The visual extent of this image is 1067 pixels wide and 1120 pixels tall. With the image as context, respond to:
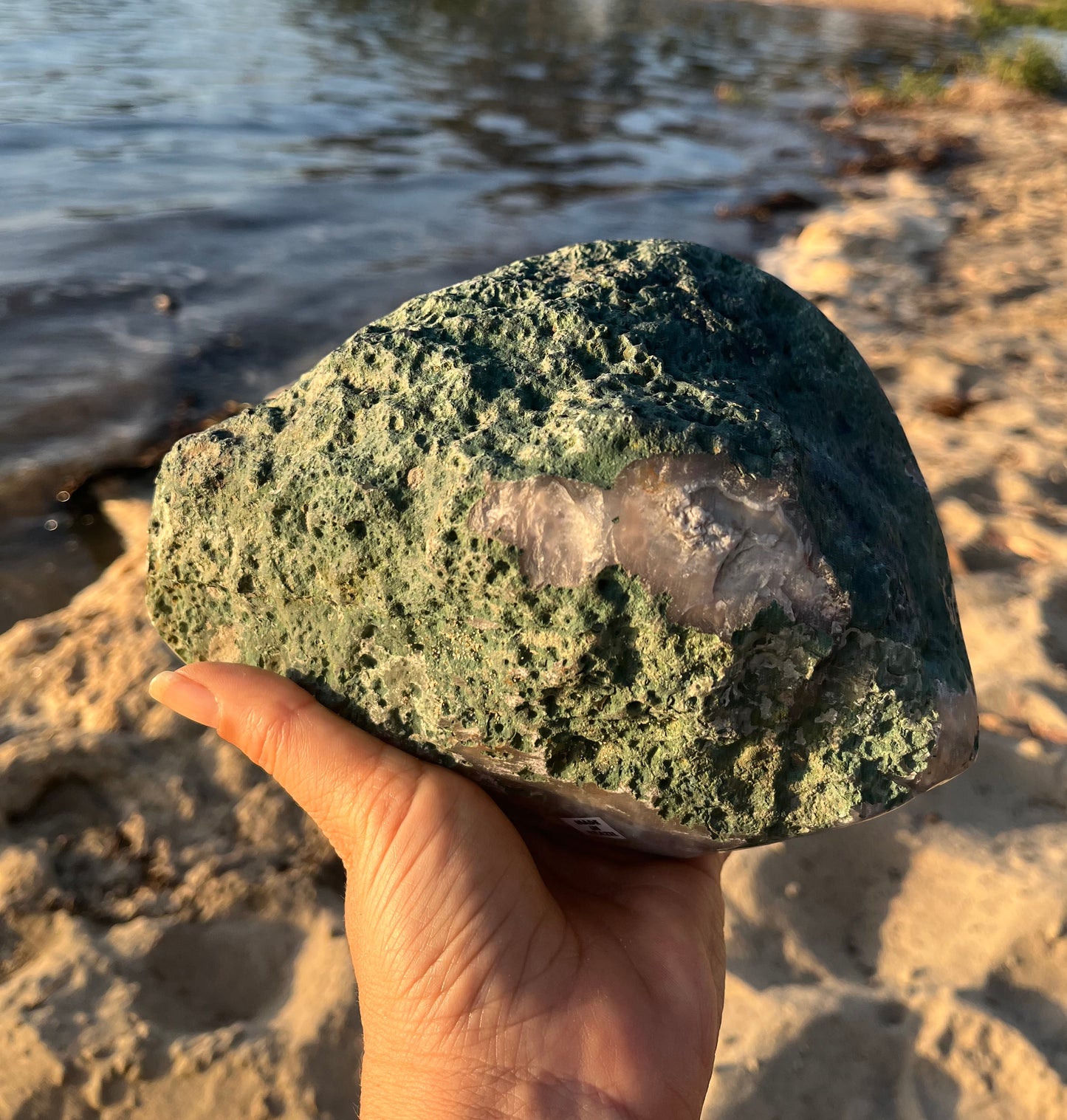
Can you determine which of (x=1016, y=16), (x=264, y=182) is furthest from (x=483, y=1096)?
(x=1016, y=16)

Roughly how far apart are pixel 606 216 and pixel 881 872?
6.79 metres

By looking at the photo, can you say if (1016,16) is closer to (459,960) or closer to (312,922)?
(312,922)

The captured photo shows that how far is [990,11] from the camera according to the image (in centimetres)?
2356

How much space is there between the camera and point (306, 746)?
150cm

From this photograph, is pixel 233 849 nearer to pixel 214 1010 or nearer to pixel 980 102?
pixel 214 1010

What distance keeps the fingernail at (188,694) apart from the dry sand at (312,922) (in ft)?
2.34

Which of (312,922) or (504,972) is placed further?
(312,922)

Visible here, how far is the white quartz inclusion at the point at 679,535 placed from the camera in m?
1.28

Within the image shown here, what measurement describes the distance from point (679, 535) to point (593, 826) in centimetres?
63

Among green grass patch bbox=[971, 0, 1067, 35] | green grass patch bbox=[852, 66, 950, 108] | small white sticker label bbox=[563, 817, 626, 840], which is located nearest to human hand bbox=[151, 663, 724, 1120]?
small white sticker label bbox=[563, 817, 626, 840]

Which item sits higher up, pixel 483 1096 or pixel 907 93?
pixel 483 1096

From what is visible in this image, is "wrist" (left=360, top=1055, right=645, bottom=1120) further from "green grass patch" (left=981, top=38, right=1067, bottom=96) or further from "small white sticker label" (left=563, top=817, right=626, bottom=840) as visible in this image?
"green grass patch" (left=981, top=38, right=1067, bottom=96)

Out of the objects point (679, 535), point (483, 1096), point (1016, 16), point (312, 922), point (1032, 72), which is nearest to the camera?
point (679, 535)

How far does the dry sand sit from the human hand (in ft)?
1.30
